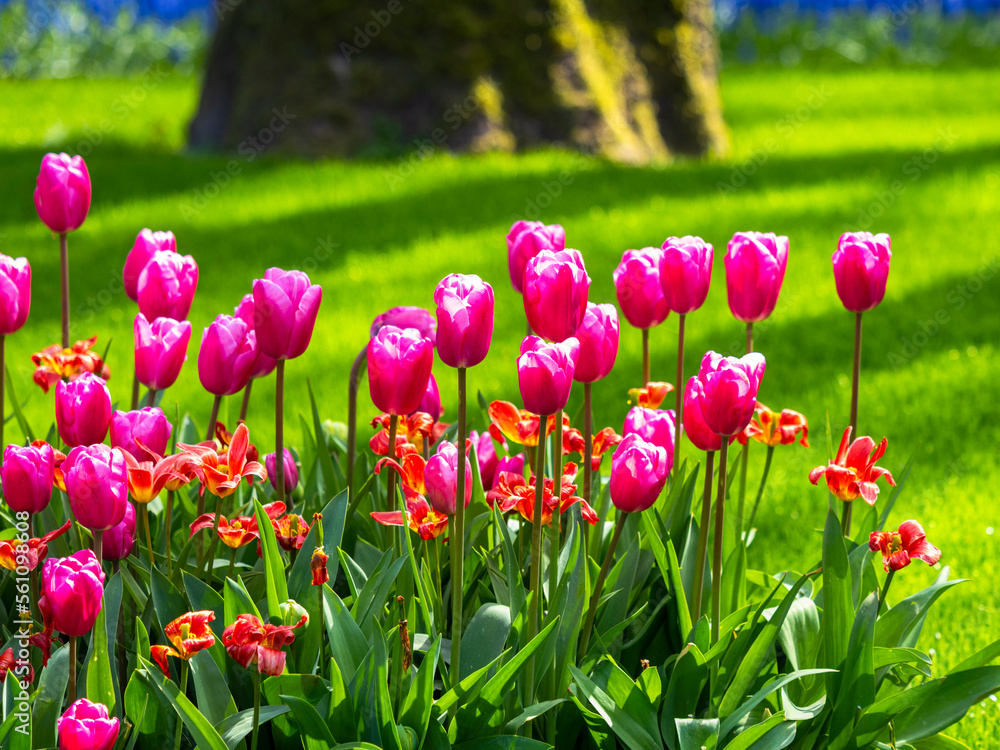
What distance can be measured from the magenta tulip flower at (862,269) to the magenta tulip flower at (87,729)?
128 centimetres

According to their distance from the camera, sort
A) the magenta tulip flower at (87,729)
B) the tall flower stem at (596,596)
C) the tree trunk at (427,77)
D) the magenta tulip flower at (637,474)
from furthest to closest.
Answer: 1. the tree trunk at (427,77)
2. the tall flower stem at (596,596)
3. the magenta tulip flower at (637,474)
4. the magenta tulip flower at (87,729)

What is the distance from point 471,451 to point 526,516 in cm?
19

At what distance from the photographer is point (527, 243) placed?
183cm

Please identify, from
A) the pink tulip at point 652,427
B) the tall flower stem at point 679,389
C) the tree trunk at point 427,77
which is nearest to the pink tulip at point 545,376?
the pink tulip at point 652,427

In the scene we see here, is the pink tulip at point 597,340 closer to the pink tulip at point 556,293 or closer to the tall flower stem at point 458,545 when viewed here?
the pink tulip at point 556,293

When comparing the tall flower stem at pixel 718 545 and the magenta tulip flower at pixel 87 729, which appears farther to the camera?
the tall flower stem at pixel 718 545

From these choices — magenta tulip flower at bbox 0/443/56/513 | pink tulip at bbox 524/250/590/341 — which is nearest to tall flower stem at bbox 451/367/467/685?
pink tulip at bbox 524/250/590/341

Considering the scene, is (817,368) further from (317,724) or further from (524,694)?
(317,724)

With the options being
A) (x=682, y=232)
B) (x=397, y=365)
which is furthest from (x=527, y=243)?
(x=682, y=232)

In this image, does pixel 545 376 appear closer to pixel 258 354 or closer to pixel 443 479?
pixel 443 479

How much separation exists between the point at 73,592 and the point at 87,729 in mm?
172

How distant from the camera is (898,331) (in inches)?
169

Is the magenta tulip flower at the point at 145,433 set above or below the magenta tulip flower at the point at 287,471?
above

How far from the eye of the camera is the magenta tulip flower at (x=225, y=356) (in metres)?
1.62
